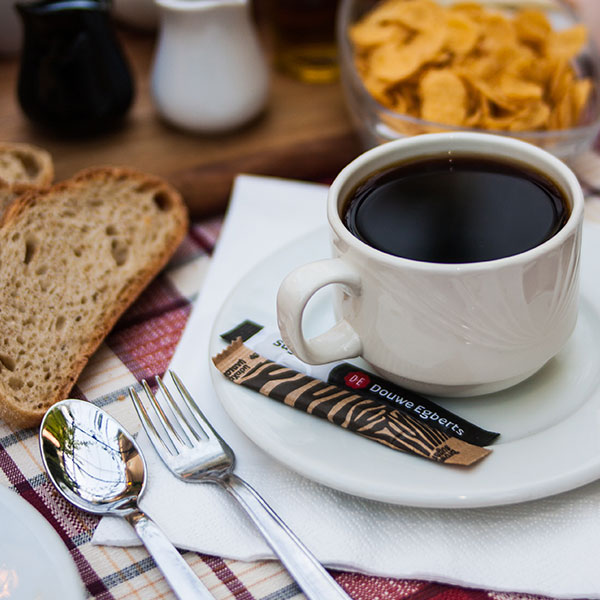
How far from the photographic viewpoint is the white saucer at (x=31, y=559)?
0.55 metres

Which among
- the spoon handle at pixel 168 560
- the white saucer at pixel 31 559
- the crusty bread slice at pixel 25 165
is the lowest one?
the crusty bread slice at pixel 25 165

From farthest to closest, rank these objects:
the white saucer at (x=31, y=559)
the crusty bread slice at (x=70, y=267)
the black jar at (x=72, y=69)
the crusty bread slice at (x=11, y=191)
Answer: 1. the black jar at (x=72, y=69)
2. the crusty bread slice at (x=11, y=191)
3. the crusty bread slice at (x=70, y=267)
4. the white saucer at (x=31, y=559)

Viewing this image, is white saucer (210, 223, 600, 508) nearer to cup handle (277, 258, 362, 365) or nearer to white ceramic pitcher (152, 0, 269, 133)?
cup handle (277, 258, 362, 365)

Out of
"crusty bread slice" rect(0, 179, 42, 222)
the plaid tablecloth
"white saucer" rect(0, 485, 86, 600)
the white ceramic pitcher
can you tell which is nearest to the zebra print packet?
the plaid tablecloth

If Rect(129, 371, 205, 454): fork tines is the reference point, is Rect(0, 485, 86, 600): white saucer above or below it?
above

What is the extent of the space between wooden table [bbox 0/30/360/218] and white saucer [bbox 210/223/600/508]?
46cm

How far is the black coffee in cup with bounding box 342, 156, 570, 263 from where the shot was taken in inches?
26.5

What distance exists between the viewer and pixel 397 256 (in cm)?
66

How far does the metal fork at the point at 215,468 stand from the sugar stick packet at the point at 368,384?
91 mm

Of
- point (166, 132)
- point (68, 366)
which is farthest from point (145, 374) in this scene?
point (166, 132)

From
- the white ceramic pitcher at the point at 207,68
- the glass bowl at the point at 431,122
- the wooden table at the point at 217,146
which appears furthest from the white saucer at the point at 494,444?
the white ceramic pitcher at the point at 207,68

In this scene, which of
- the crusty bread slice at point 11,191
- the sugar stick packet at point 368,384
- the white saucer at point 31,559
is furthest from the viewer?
the crusty bread slice at point 11,191

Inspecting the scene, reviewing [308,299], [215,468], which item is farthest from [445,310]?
[215,468]

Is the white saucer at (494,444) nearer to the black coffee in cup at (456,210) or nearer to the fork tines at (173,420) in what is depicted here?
the fork tines at (173,420)
